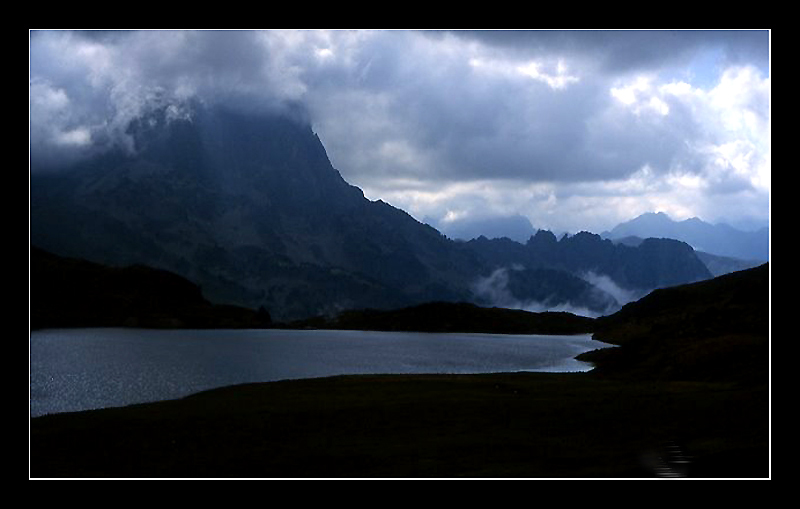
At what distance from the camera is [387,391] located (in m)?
89.4

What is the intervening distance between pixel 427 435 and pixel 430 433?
1.01 metres

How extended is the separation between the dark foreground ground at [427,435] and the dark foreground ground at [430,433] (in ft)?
0.48

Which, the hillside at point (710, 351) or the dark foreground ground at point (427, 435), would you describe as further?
the hillside at point (710, 351)

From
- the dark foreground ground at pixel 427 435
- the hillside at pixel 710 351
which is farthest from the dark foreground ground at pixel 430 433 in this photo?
the hillside at pixel 710 351

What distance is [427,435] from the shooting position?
54.8 meters

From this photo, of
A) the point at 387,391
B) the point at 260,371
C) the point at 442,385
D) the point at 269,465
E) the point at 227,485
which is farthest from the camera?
the point at 260,371

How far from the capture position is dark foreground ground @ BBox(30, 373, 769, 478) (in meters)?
43.1

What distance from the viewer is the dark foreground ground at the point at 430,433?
43.2m

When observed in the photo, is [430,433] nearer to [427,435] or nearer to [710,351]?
[427,435]

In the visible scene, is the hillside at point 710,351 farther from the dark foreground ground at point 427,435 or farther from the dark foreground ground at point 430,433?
the dark foreground ground at point 427,435

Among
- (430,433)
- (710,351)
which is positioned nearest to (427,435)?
(430,433)
